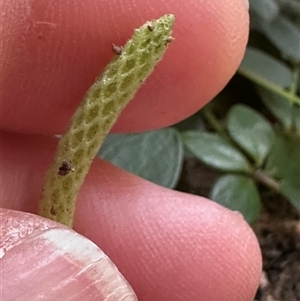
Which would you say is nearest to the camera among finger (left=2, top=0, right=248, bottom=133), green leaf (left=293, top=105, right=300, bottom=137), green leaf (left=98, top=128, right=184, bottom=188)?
finger (left=2, top=0, right=248, bottom=133)

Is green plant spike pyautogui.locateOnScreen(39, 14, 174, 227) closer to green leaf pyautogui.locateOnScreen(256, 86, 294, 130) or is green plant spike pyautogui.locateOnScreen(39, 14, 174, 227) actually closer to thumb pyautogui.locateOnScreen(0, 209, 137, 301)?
thumb pyautogui.locateOnScreen(0, 209, 137, 301)

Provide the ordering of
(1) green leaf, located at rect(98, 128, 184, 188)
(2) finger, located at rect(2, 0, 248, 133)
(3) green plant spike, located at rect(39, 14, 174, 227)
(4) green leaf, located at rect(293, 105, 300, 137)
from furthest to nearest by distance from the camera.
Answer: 1. (4) green leaf, located at rect(293, 105, 300, 137)
2. (1) green leaf, located at rect(98, 128, 184, 188)
3. (2) finger, located at rect(2, 0, 248, 133)
4. (3) green plant spike, located at rect(39, 14, 174, 227)

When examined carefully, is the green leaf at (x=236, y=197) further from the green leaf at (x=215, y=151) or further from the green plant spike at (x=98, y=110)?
the green plant spike at (x=98, y=110)

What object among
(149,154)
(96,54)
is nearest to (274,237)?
(149,154)

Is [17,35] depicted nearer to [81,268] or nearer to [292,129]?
[81,268]

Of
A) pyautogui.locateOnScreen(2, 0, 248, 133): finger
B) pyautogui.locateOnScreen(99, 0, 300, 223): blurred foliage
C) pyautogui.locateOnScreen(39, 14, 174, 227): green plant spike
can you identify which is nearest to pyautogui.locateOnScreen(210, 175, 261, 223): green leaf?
pyautogui.locateOnScreen(99, 0, 300, 223): blurred foliage

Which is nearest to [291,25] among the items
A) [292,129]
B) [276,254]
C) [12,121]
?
[292,129]

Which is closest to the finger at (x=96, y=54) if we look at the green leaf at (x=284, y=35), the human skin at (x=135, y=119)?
the human skin at (x=135, y=119)
